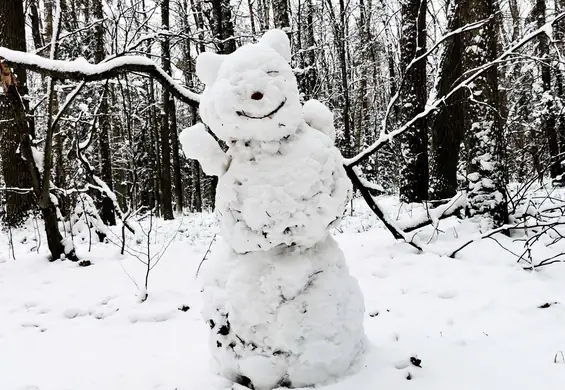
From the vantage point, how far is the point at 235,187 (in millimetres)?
2467

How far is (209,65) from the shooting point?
2.50 meters

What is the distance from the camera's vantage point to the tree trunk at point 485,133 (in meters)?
5.14

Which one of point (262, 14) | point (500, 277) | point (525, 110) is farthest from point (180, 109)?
point (500, 277)

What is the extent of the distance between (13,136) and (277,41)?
229 inches

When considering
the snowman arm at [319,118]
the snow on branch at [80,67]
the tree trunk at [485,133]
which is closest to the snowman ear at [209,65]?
the snowman arm at [319,118]

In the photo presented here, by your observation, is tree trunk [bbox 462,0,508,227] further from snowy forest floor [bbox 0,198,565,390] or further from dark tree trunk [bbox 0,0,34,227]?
dark tree trunk [bbox 0,0,34,227]

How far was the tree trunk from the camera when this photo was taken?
514cm

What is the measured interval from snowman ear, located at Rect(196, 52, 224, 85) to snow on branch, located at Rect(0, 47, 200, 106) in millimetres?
1938

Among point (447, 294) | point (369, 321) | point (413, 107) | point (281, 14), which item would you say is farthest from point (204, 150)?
point (413, 107)

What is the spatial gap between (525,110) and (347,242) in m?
15.4

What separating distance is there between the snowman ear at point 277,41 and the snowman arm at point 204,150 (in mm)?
656

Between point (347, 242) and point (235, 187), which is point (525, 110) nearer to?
point (347, 242)

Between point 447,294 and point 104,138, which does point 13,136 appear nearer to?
point 104,138

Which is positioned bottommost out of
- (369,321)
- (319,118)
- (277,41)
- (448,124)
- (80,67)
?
(369,321)
